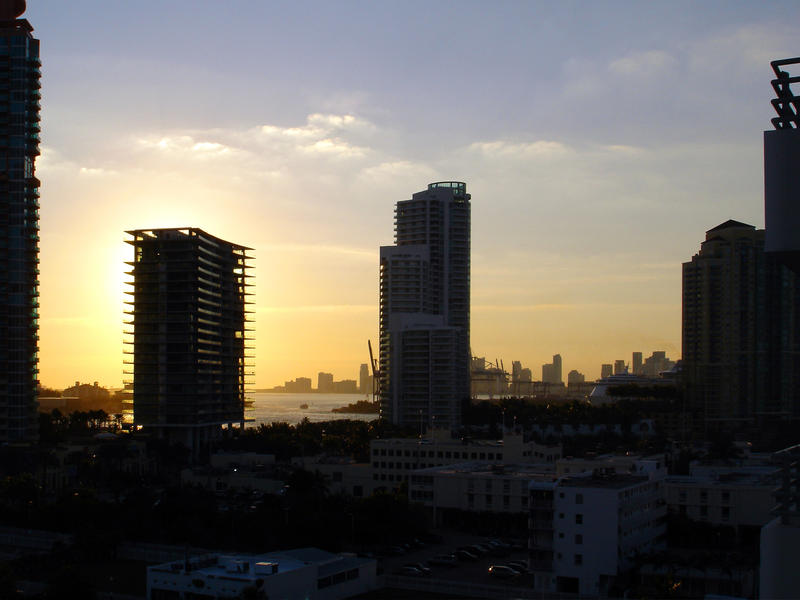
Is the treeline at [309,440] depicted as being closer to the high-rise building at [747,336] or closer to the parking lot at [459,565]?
the parking lot at [459,565]

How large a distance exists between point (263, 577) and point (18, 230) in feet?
108

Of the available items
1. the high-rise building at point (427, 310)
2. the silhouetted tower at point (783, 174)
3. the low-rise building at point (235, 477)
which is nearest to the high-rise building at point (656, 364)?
the high-rise building at point (427, 310)

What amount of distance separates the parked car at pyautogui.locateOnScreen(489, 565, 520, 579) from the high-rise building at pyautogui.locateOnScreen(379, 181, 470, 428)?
39159 millimetres

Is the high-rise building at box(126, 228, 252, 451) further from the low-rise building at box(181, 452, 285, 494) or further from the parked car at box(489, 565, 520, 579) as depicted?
the parked car at box(489, 565, 520, 579)

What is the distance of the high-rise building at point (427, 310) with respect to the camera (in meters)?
63.7

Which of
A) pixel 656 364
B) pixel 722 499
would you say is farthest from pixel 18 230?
pixel 656 364

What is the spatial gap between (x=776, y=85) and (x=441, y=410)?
61.1 meters

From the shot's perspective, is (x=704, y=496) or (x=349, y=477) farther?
Result: (x=349, y=477)

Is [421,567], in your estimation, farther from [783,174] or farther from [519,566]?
[783,174]

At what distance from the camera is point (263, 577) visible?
18.1 m

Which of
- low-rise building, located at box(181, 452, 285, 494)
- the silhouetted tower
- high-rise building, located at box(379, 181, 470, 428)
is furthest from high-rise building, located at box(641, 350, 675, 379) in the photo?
the silhouetted tower

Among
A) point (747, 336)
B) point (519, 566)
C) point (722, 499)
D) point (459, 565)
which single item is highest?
point (747, 336)

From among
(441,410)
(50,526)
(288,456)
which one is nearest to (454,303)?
(441,410)

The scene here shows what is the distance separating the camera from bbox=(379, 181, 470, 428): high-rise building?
63.7 m
